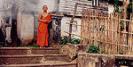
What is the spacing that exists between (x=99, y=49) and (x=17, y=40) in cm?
377

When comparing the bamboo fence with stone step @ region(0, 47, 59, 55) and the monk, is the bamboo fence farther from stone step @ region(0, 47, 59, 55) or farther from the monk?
the monk

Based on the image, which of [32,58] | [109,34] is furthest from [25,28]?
[109,34]

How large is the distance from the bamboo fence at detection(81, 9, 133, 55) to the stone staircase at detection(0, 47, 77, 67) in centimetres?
120

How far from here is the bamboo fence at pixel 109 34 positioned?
35.8 feet

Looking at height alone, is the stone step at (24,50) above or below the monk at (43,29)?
below

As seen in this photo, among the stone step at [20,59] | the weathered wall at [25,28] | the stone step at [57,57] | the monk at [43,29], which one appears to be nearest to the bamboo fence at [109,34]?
the stone step at [57,57]

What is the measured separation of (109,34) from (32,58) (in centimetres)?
276

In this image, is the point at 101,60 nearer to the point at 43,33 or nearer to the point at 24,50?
the point at 24,50

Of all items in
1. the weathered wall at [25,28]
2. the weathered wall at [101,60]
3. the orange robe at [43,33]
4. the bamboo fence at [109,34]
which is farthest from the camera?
the weathered wall at [25,28]

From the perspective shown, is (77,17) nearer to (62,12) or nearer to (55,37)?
(62,12)

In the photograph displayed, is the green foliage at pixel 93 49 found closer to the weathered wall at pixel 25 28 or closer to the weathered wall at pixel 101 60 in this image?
the weathered wall at pixel 101 60

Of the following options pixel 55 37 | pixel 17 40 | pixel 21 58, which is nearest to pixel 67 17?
pixel 55 37

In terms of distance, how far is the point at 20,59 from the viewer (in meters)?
10.3

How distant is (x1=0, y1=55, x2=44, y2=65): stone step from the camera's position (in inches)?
396
